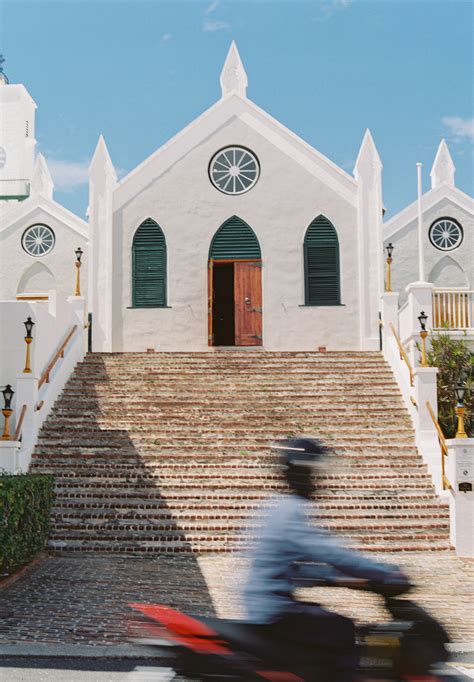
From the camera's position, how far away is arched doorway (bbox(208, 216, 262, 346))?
951 inches

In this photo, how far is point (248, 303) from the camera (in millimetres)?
24297

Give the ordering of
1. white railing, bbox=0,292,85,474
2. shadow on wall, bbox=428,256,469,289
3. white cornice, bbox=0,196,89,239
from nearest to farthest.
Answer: white railing, bbox=0,292,85,474, shadow on wall, bbox=428,256,469,289, white cornice, bbox=0,196,89,239

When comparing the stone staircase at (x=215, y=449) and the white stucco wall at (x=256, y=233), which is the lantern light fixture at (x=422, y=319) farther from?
the white stucco wall at (x=256, y=233)

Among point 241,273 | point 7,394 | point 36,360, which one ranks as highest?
point 241,273

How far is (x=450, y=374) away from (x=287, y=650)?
1500 centimetres

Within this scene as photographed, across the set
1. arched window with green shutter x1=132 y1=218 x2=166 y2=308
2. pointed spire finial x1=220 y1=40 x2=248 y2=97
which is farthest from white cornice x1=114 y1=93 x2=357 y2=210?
arched window with green shutter x1=132 y1=218 x2=166 y2=308

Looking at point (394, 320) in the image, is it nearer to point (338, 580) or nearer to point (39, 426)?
point (39, 426)

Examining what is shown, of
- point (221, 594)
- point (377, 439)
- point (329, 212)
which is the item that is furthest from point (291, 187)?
point (221, 594)

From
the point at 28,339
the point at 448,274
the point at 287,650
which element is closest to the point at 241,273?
the point at 448,274

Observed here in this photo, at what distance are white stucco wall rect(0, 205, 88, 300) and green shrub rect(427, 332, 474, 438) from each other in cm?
1271

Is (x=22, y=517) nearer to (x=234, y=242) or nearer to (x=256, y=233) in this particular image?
(x=234, y=242)

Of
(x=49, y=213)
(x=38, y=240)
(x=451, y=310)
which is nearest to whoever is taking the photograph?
(x=451, y=310)

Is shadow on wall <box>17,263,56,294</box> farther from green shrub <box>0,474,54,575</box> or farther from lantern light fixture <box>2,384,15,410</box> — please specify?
green shrub <box>0,474,54,575</box>

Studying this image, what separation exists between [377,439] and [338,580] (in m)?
11.8
